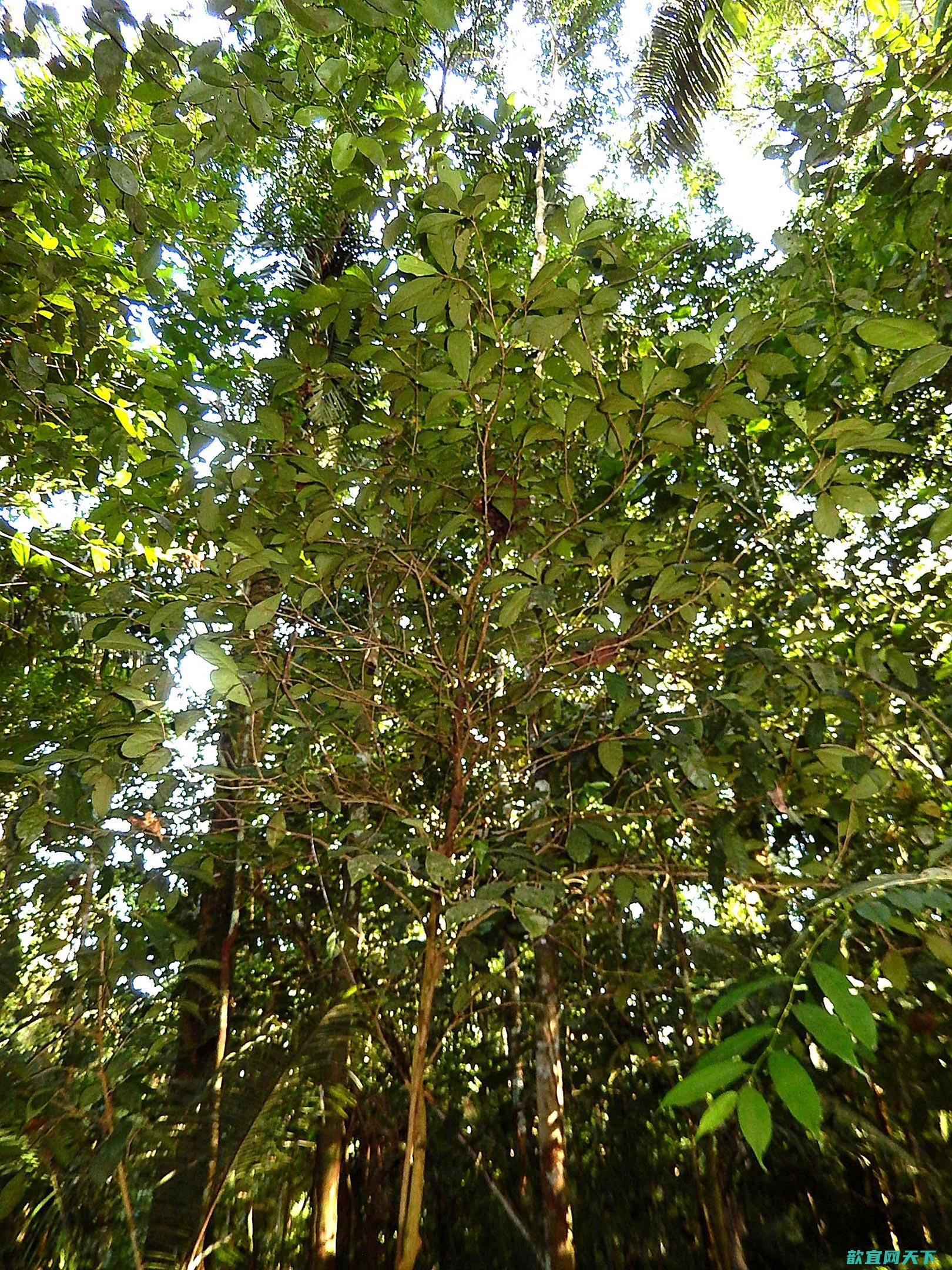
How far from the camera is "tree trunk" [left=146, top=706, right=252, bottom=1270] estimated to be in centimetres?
188

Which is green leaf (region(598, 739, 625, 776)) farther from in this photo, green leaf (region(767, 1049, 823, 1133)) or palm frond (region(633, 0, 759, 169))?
palm frond (region(633, 0, 759, 169))

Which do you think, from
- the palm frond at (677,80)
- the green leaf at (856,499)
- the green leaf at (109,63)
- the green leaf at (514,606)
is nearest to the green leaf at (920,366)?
the green leaf at (856,499)

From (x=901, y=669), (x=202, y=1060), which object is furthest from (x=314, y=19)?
(x=202, y=1060)

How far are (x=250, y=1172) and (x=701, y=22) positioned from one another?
5.75 meters

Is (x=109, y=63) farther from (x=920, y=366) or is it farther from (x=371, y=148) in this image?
(x=920, y=366)

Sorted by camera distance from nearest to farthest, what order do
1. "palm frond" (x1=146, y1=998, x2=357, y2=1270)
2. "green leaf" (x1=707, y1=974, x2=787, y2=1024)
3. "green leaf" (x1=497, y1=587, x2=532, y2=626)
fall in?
"green leaf" (x1=707, y1=974, x2=787, y2=1024)
"green leaf" (x1=497, y1=587, x2=532, y2=626)
"palm frond" (x1=146, y1=998, x2=357, y2=1270)

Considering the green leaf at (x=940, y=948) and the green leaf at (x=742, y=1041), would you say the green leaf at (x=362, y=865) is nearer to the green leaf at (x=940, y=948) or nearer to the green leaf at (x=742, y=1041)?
the green leaf at (x=742, y=1041)

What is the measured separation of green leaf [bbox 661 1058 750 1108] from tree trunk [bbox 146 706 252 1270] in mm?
1191

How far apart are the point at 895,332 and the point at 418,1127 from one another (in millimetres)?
1552

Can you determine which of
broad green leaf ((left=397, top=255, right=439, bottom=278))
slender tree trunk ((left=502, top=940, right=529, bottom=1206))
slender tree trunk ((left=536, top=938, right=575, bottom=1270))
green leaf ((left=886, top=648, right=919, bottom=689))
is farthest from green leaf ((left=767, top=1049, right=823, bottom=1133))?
slender tree trunk ((left=502, top=940, right=529, bottom=1206))

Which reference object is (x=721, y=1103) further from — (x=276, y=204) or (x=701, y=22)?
(x=701, y=22)

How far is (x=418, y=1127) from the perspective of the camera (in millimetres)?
1521

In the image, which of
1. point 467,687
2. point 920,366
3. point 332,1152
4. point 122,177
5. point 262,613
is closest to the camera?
point 920,366

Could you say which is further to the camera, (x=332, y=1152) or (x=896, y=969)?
(x=332, y=1152)
